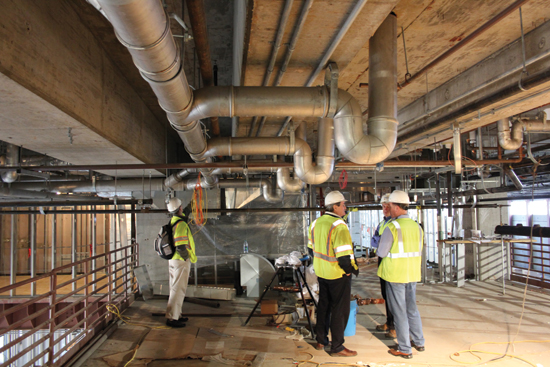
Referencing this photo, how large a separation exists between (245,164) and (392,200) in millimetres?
1898

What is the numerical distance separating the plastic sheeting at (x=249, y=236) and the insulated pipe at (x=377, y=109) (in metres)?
5.37

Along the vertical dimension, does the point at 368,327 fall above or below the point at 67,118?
below

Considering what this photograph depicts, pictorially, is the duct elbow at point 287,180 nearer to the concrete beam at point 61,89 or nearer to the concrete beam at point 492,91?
the concrete beam at point 492,91

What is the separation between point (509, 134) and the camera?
4254 millimetres

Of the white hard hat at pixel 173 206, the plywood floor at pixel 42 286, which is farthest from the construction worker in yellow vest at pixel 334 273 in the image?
the plywood floor at pixel 42 286

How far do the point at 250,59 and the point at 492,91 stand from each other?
223cm

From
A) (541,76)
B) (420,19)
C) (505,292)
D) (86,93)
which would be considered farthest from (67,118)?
(505,292)

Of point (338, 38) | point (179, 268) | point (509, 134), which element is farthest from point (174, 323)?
point (509, 134)

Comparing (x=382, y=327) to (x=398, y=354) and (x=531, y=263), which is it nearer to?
(x=398, y=354)

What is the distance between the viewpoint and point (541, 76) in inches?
86.8

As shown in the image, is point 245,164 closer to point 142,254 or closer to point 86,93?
point 86,93

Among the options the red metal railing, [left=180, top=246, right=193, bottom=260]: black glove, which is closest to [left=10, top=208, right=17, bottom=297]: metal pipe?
[left=180, top=246, right=193, bottom=260]: black glove

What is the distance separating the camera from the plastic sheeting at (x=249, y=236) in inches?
308

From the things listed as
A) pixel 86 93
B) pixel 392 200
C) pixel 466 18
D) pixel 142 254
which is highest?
pixel 466 18
